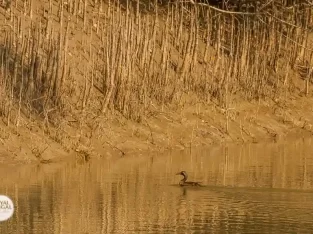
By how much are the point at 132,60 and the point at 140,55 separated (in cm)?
110

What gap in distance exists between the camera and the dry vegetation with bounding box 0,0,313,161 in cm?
1931

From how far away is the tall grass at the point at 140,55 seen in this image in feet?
64.3

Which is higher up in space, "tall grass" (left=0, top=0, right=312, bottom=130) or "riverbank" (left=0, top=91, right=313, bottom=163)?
"tall grass" (left=0, top=0, right=312, bottom=130)

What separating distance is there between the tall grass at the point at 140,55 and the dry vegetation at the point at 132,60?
2cm

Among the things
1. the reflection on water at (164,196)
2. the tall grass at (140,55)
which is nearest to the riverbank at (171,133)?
the tall grass at (140,55)

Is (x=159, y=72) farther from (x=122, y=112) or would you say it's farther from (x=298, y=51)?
(x=298, y=51)

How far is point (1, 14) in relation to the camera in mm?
22047

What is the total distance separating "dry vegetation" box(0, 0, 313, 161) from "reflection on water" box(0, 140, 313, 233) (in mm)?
1479
